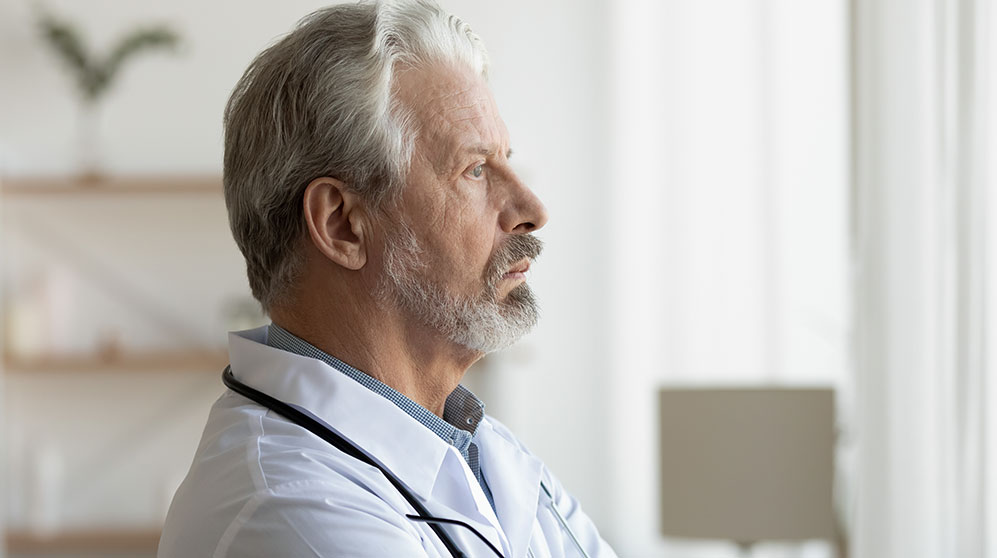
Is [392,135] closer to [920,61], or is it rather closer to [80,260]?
[920,61]

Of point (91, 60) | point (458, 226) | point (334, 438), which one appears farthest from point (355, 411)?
point (91, 60)

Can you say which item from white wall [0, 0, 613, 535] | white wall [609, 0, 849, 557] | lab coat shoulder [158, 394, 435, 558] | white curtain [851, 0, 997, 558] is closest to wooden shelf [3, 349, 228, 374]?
white wall [0, 0, 613, 535]

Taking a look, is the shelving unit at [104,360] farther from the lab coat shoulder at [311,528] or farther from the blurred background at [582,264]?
the lab coat shoulder at [311,528]

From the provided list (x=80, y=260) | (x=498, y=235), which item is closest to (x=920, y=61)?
(x=498, y=235)

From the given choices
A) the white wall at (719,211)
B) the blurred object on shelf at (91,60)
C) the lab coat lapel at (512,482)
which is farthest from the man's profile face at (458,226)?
the blurred object on shelf at (91,60)

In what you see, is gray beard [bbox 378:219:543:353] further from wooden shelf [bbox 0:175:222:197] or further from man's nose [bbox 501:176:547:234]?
wooden shelf [bbox 0:175:222:197]

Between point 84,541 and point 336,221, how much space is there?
2530 mm

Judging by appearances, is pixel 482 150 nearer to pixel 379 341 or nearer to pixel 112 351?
pixel 379 341

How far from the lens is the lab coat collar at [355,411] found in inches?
40.5

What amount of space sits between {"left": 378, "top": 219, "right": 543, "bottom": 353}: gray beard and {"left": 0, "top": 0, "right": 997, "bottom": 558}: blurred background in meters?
0.83

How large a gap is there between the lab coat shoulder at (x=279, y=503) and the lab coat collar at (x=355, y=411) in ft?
0.11

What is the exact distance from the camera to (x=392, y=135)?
1160 mm

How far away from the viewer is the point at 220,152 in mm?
3406

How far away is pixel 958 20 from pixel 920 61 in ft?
0.31
